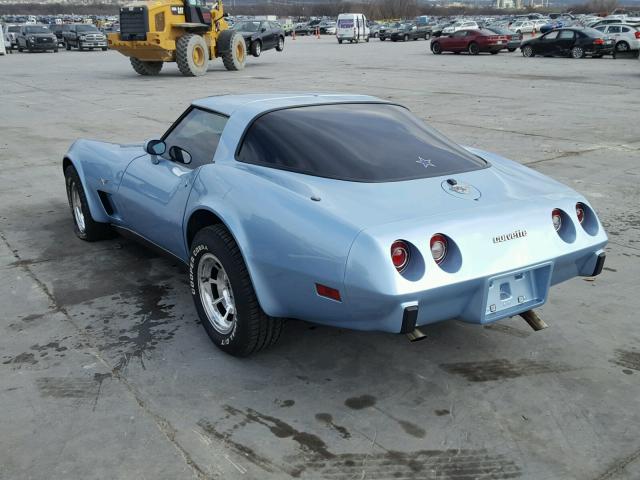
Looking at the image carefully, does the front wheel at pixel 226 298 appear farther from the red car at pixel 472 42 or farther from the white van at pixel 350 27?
the white van at pixel 350 27

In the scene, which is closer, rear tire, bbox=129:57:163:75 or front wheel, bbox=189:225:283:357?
front wheel, bbox=189:225:283:357

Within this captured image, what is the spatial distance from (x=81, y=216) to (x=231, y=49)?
1910cm

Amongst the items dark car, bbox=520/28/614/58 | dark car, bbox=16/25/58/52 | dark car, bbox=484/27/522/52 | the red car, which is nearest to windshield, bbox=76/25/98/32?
dark car, bbox=16/25/58/52

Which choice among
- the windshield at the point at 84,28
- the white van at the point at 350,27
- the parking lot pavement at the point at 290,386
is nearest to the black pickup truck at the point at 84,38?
the windshield at the point at 84,28

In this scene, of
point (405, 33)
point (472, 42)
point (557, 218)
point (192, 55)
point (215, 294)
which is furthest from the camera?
point (405, 33)

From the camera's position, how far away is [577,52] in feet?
94.0

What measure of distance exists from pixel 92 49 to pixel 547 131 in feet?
122

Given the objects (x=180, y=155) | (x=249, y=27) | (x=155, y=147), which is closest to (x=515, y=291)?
(x=180, y=155)

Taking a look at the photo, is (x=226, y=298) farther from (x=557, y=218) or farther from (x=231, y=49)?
(x=231, y=49)

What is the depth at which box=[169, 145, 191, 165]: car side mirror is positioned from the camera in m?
4.11

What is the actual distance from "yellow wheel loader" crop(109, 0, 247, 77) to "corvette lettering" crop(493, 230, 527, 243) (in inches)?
749

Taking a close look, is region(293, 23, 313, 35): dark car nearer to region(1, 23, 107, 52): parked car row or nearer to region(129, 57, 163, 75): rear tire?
region(1, 23, 107, 52): parked car row

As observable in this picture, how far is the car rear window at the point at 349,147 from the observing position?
11.2 ft

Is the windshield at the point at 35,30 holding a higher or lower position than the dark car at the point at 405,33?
lower
